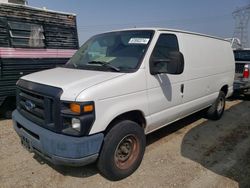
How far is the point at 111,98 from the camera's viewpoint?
3.07 m

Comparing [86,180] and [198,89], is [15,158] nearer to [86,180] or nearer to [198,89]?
[86,180]

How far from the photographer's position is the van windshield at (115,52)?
358cm

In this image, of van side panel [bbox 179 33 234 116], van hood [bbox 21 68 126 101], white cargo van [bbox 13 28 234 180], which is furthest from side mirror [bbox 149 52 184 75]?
van side panel [bbox 179 33 234 116]

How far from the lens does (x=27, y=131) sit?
133 inches

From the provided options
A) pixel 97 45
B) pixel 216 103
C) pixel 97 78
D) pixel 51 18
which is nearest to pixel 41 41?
pixel 51 18

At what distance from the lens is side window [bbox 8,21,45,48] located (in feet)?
18.7

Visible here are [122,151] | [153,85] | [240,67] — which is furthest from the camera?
[240,67]

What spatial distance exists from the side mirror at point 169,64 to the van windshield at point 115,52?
0.24 metres

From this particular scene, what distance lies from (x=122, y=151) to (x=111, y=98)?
2.93 feet

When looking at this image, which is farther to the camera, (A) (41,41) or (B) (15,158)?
(A) (41,41)

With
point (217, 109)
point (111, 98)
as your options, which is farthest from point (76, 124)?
point (217, 109)

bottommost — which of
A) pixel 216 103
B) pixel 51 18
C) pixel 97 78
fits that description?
pixel 216 103

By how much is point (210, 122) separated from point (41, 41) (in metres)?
4.81

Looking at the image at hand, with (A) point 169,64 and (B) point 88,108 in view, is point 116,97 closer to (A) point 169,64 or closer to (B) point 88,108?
(B) point 88,108
